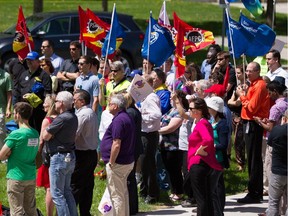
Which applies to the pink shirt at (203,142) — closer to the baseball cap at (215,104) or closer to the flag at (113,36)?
the baseball cap at (215,104)

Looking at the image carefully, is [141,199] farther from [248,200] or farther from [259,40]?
[259,40]

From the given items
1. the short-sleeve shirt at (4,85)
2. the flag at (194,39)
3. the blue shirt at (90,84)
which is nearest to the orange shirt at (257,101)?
the flag at (194,39)

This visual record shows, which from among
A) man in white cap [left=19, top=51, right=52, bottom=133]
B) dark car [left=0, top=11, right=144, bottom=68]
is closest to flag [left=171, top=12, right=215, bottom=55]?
man in white cap [left=19, top=51, right=52, bottom=133]

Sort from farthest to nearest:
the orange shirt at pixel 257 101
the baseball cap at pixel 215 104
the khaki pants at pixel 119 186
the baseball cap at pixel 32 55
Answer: the baseball cap at pixel 32 55 < the orange shirt at pixel 257 101 < the baseball cap at pixel 215 104 < the khaki pants at pixel 119 186

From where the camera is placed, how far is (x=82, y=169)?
11.0 metres

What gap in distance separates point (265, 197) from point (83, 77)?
3.46 metres

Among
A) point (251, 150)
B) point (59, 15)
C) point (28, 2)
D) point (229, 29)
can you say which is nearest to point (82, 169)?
point (251, 150)

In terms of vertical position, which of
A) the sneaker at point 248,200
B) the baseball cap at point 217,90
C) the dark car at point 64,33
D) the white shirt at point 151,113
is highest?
the dark car at point 64,33

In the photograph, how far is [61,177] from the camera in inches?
407

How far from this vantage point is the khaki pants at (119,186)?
10578mm

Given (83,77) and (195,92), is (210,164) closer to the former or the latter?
(195,92)

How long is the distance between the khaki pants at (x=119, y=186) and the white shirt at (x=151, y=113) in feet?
4.20

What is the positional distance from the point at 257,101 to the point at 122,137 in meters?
2.37

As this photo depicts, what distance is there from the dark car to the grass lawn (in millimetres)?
9177
